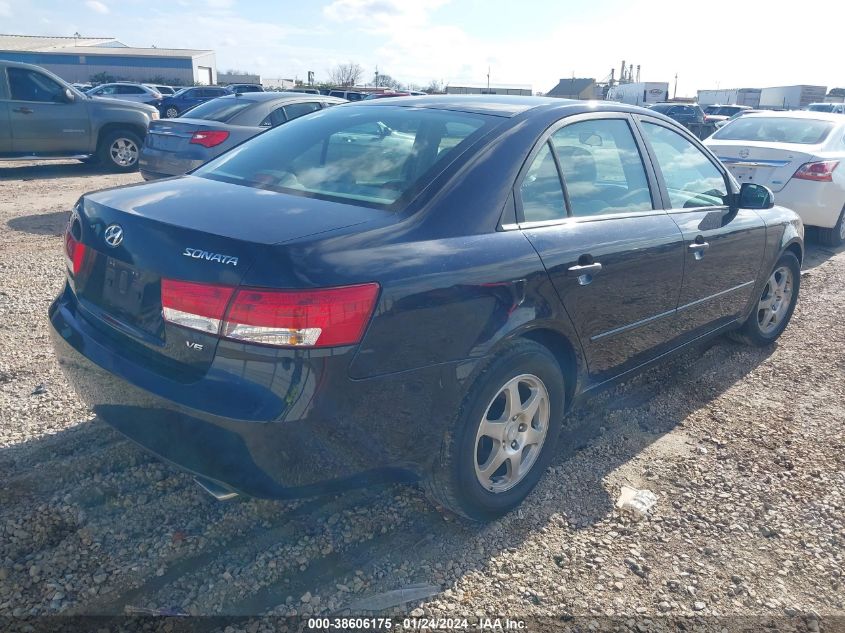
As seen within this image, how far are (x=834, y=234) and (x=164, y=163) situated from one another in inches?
320

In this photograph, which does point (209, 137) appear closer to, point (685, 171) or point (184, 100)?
point (685, 171)

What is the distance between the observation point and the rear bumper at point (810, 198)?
7.88 meters

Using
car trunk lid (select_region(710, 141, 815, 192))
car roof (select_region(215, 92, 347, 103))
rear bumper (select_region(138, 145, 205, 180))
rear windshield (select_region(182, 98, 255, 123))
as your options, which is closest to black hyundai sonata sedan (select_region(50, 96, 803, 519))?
rear bumper (select_region(138, 145, 205, 180))

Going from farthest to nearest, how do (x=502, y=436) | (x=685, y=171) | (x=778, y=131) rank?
(x=778, y=131)
(x=685, y=171)
(x=502, y=436)

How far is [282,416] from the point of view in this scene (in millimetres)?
2139

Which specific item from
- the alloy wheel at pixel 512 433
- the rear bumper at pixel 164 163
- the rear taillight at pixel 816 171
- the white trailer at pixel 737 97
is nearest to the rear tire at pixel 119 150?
the rear bumper at pixel 164 163

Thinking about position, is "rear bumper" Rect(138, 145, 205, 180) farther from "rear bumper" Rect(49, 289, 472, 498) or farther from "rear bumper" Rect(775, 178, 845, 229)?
"rear bumper" Rect(775, 178, 845, 229)

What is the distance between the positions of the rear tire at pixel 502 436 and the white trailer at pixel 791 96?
5697 centimetres

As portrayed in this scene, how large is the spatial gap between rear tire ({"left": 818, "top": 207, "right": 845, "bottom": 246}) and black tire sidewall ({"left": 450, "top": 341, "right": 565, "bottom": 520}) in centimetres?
720

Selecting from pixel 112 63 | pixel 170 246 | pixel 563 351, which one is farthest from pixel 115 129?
pixel 112 63

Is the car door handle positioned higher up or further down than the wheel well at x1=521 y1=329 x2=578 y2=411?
higher up

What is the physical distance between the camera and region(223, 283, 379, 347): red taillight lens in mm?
2117

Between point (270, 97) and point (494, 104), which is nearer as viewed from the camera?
point (494, 104)

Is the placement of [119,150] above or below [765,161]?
below
